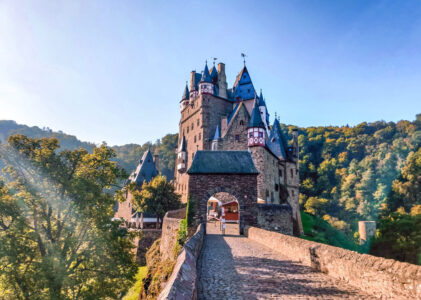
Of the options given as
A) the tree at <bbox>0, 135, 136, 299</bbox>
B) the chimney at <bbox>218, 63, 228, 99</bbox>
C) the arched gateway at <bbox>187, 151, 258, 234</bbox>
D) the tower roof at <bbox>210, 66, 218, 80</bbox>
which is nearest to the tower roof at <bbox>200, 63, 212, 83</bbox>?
the tower roof at <bbox>210, 66, 218, 80</bbox>

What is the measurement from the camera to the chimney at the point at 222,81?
1987 inches

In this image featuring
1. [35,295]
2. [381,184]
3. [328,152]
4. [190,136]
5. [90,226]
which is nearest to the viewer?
[35,295]

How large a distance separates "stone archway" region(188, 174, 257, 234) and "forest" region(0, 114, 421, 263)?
2501cm

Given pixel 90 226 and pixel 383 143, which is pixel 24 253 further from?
pixel 383 143

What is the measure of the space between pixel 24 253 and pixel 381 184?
234 ft

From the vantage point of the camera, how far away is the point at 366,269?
6.48 metres

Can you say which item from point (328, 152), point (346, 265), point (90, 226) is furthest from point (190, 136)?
point (328, 152)

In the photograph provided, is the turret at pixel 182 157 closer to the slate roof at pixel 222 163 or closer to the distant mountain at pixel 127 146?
the distant mountain at pixel 127 146

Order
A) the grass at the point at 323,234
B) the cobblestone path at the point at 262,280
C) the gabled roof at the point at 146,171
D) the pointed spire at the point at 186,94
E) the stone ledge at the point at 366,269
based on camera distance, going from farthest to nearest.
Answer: the pointed spire at the point at 186,94
the gabled roof at the point at 146,171
the grass at the point at 323,234
the cobblestone path at the point at 262,280
the stone ledge at the point at 366,269

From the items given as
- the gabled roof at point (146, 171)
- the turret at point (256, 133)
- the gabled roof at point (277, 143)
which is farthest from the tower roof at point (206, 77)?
the gabled roof at point (146, 171)

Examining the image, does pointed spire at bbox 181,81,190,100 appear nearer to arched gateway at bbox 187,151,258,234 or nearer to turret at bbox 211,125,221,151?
turret at bbox 211,125,221,151

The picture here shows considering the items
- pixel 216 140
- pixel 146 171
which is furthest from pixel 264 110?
pixel 146 171

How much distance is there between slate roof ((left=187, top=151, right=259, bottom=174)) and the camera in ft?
63.5

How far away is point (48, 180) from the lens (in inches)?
637
